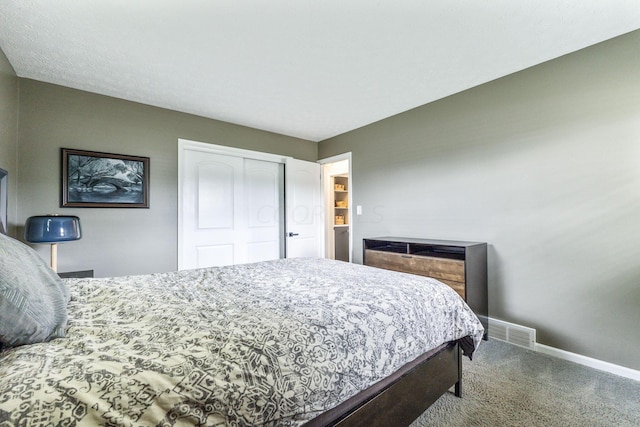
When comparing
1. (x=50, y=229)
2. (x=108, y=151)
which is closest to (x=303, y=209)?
(x=108, y=151)

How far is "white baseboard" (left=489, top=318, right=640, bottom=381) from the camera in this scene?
2.01 m

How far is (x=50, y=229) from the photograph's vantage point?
221cm

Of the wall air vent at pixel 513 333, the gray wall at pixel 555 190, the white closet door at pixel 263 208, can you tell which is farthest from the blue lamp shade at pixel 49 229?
the wall air vent at pixel 513 333

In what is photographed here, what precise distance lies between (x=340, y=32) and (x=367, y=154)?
83.4 inches

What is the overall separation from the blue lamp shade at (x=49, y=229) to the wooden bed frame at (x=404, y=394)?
8.08 ft

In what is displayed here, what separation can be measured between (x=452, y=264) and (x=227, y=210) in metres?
2.76

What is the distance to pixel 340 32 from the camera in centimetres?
197

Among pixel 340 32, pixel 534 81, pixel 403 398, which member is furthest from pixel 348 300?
pixel 534 81

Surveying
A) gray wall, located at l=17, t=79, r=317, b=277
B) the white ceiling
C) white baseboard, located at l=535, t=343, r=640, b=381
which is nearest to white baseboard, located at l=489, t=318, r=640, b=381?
white baseboard, located at l=535, t=343, r=640, b=381

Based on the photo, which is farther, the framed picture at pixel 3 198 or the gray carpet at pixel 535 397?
the framed picture at pixel 3 198

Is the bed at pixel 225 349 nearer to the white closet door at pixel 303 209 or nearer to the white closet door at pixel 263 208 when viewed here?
the white closet door at pixel 263 208

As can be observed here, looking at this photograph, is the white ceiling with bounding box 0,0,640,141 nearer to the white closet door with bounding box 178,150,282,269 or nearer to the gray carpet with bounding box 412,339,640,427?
the white closet door with bounding box 178,150,282,269

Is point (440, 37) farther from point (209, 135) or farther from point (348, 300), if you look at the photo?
point (209, 135)

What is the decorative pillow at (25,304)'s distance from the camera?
2.65 feet
